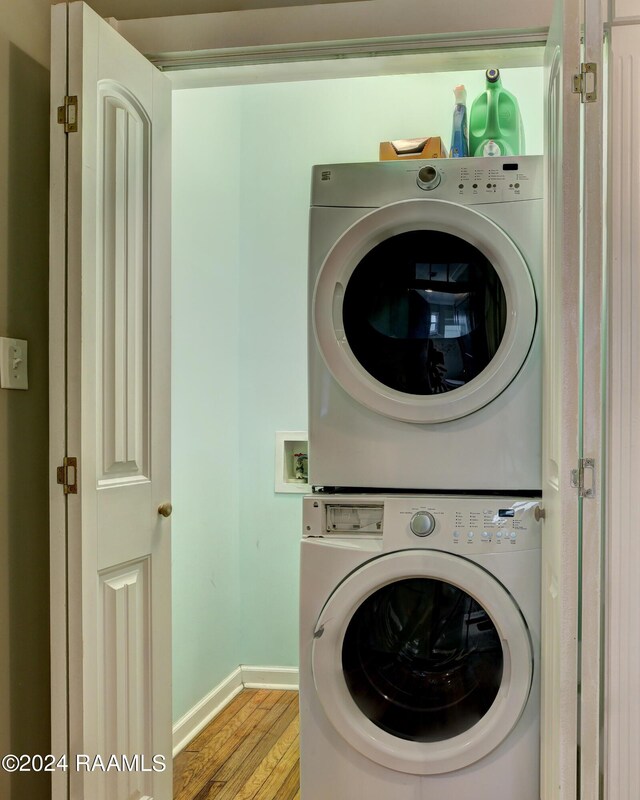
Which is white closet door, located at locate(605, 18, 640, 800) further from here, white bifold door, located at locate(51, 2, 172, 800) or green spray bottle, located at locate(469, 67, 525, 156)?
white bifold door, located at locate(51, 2, 172, 800)

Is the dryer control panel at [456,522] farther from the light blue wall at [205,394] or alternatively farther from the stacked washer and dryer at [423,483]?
the light blue wall at [205,394]

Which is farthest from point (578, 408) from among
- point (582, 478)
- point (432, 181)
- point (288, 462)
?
point (288, 462)

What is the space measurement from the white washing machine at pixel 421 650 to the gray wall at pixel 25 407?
2.01 feet

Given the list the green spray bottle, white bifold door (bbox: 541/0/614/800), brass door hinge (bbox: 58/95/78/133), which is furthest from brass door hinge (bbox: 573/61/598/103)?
brass door hinge (bbox: 58/95/78/133)

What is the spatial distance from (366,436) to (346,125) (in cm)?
163

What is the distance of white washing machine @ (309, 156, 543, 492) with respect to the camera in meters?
1.87

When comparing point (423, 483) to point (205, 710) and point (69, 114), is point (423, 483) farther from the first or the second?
point (205, 710)

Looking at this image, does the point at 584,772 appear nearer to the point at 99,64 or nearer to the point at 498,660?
the point at 498,660

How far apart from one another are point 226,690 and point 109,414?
1642mm

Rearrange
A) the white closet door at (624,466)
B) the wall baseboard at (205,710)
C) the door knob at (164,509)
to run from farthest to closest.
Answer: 1. the wall baseboard at (205,710)
2. the door knob at (164,509)
3. the white closet door at (624,466)

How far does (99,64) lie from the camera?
1686 mm

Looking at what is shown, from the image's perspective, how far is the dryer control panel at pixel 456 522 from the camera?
1.84m

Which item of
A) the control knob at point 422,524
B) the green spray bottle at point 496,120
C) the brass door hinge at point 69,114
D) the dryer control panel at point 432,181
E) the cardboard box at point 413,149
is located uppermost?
the green spray bottle at point 496,120

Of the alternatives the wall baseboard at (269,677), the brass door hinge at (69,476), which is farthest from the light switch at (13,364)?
the wall baseboard at (269,677)
